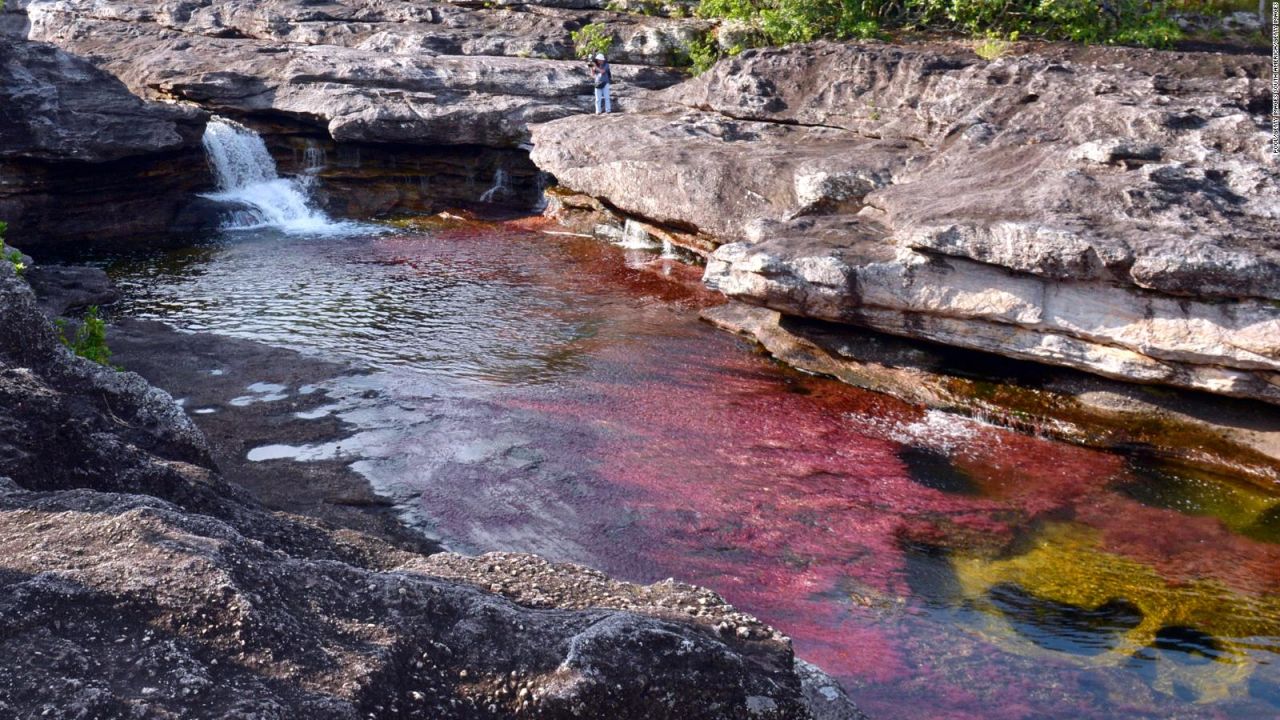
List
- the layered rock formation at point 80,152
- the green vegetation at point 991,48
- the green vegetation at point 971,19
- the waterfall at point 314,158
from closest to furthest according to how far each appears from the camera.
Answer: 1. the green vegetation at point 991,48
2. the layered rock formation at point 80,152
3. the green vegetation at point 971,19
4. the waterfall at point 314,158

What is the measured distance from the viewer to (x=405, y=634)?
4.11 meters

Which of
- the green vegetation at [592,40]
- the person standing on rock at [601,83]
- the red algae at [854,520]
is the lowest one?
the red algae at [854,520]

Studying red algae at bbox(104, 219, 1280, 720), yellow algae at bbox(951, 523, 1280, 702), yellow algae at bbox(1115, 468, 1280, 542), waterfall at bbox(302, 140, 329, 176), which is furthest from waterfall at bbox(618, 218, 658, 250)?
yellow algae at bbox(951, 523, 1280, 702)

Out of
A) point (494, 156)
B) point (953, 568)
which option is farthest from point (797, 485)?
point (494, 156)

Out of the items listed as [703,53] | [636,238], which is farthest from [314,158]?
[703,53]

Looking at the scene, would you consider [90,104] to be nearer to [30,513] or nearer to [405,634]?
[30,513]

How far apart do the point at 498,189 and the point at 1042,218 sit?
15.9 m

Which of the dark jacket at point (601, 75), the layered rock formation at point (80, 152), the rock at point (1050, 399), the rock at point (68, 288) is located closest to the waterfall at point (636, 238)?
the dark jacket at point (601, 75)

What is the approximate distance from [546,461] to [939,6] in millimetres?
15318

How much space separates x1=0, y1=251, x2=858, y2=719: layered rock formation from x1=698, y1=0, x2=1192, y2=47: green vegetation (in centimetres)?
1835

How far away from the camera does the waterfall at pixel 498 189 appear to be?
80.6ft

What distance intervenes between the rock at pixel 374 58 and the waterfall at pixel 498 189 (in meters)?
1.13

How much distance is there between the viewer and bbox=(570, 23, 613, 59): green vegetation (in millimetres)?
25295

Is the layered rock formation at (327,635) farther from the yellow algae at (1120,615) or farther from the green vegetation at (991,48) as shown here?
the green vegetation at (991,48)
